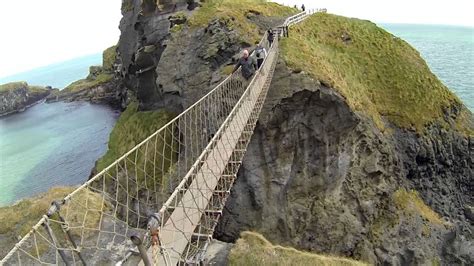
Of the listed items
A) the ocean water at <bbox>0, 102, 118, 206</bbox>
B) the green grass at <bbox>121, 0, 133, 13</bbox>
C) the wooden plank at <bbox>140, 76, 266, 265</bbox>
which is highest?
the green grass at <bbox>121, 0, 133, 13</bbox>

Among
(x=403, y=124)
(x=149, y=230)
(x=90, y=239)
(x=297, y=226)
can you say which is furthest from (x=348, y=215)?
(x=149, y=230)

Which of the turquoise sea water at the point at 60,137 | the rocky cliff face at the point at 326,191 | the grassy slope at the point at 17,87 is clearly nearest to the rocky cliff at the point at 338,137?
the rocky cliff face at the point at 326,191

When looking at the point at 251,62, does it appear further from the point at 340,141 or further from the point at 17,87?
the point at 17,87

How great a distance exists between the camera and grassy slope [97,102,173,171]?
28234mm

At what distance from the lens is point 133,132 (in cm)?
3088

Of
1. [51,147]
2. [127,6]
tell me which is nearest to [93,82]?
[51,147]

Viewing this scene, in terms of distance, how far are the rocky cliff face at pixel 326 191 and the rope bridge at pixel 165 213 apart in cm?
252

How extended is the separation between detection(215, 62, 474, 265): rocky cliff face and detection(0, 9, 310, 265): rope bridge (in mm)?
2524

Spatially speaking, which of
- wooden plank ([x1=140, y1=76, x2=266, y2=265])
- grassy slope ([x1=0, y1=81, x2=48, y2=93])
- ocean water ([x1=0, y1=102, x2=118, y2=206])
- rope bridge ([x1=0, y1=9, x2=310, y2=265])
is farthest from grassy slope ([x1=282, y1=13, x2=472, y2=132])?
grassy slope ([x1=0, y1=81, x2=48, y2=93])

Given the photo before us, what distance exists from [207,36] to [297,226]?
12592 mm

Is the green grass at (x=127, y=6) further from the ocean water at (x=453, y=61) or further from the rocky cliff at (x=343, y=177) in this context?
the ocean water at (x=453, y=61)

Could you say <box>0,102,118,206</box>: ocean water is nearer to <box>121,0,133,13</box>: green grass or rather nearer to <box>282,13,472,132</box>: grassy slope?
<box>121,0,133,13</box>: green grass

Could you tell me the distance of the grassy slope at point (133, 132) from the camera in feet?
92.6

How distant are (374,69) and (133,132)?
17622 millimetres
